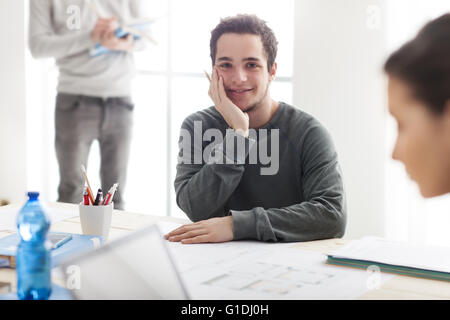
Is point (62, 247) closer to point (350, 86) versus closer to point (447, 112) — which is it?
point (447, 112)

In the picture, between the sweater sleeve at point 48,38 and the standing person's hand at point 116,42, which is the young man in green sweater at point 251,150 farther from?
the sweater sleeve at point 48,38

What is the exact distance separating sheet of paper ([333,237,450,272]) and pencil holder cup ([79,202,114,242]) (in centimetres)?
57

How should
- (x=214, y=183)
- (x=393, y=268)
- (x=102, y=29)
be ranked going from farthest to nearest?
1. (x=102, y=29)
2. (x=214, y=183)
3. (x=393, y=268)

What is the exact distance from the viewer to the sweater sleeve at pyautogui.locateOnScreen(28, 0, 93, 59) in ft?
10.1

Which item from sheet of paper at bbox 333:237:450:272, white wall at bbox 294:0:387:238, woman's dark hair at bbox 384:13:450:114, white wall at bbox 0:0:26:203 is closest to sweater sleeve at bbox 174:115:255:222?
sheet of paper at bbox 333:237:450:272

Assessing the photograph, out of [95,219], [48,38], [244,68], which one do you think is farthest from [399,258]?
[48,38]

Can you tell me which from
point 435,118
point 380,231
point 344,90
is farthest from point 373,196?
point 435,118

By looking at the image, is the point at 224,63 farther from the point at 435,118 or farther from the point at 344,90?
the point at 344,90

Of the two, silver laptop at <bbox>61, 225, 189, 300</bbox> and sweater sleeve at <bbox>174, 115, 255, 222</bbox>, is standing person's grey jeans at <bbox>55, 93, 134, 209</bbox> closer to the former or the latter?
sweater sleeve at <bbox>174, 115, 255, 222</bbox>

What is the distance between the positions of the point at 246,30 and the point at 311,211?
26.3 inches

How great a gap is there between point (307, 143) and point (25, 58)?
2.59 metres

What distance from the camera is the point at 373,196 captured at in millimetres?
2908

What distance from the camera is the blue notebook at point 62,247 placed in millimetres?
1193

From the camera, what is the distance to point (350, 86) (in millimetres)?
2900
